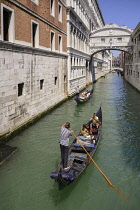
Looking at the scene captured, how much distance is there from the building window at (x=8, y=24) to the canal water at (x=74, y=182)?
162 inches

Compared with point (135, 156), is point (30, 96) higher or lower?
higher

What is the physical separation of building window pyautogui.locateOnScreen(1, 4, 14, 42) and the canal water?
13.5 ft

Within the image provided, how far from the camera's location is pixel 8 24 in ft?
28.0

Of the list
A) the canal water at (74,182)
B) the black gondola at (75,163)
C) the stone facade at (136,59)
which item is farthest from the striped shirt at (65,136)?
the stone facade at (136,59)

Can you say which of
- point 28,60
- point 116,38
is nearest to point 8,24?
point 28,60

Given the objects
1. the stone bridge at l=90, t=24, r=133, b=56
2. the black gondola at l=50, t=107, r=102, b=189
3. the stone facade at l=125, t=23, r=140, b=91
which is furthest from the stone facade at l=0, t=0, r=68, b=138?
the stone bridge at l=90, t=24, r=133, b=56

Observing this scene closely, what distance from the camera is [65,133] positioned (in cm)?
550

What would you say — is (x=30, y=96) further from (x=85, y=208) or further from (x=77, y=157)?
(x=85, y=208)

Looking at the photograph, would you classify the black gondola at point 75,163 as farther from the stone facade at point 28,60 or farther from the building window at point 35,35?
the building window at point 35,35

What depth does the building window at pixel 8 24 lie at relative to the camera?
831 cm

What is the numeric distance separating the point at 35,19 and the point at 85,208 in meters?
9.36

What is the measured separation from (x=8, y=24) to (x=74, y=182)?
21.9 feet

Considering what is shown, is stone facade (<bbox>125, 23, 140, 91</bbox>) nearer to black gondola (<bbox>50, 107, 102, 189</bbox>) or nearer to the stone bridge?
the stone bridge

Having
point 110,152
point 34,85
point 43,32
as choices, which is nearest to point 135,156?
point 110,152
